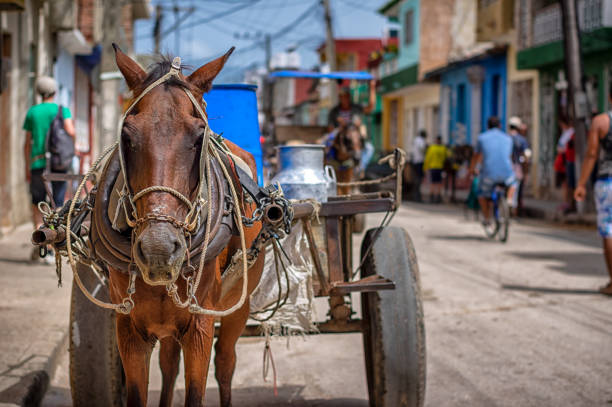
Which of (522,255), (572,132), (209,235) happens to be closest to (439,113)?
(572,132)

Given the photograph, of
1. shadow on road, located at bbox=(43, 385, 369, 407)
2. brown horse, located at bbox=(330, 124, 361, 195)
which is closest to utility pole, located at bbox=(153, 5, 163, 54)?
brown horse, located at bbox=(330, 124, 361, 195)

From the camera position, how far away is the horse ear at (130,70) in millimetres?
3219

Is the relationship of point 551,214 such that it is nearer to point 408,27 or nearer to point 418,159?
point 418,159

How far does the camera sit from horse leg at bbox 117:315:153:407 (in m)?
3.37

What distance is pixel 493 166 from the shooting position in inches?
522

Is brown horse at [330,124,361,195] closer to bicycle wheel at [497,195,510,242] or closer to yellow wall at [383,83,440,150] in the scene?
bicycle wheel at [497,195,510,242]

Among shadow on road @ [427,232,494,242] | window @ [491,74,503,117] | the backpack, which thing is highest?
window @ [491,74,503,117]

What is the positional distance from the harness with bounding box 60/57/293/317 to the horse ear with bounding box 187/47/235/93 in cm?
7

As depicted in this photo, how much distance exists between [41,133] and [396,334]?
621 centimetres

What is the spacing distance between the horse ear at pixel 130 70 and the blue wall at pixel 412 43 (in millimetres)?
36923

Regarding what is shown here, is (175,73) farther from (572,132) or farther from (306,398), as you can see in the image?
(572,132)

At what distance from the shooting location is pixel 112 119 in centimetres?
1528

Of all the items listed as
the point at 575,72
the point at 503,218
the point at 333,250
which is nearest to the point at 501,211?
the point at 503,218

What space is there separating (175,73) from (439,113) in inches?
1355
